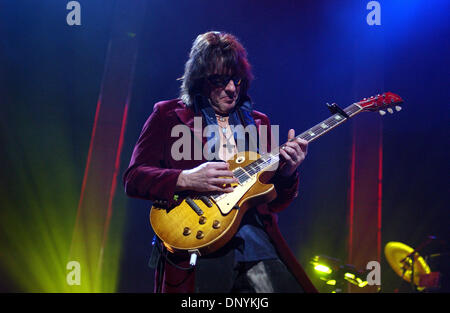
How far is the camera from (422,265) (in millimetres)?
4008

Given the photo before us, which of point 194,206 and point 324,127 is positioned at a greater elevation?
point 324,127

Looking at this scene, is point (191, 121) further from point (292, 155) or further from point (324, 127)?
point (324, 127)

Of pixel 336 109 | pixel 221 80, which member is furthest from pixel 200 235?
pixel 336 109

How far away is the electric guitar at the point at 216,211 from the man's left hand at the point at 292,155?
7 cm

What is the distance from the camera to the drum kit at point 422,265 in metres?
3.89

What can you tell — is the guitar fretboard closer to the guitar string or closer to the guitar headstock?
the guitar string

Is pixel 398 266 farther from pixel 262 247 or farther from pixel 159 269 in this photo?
pixel 159 269

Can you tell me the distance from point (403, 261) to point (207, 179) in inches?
132

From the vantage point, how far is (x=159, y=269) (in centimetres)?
206

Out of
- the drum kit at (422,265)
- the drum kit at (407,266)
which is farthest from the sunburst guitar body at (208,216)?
the drum kit at (422,265)

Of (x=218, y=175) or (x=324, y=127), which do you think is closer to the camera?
(x=218, y=175)

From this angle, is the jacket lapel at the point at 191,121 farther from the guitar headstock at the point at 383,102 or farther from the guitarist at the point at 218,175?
the guitar headstock at the point at 383,102

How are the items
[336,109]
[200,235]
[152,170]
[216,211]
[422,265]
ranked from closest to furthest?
[200,235]
[216,211]
[152,170]
[336,109]
[422,265]

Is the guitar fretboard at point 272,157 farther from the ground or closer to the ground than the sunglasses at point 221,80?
closer to the ground
